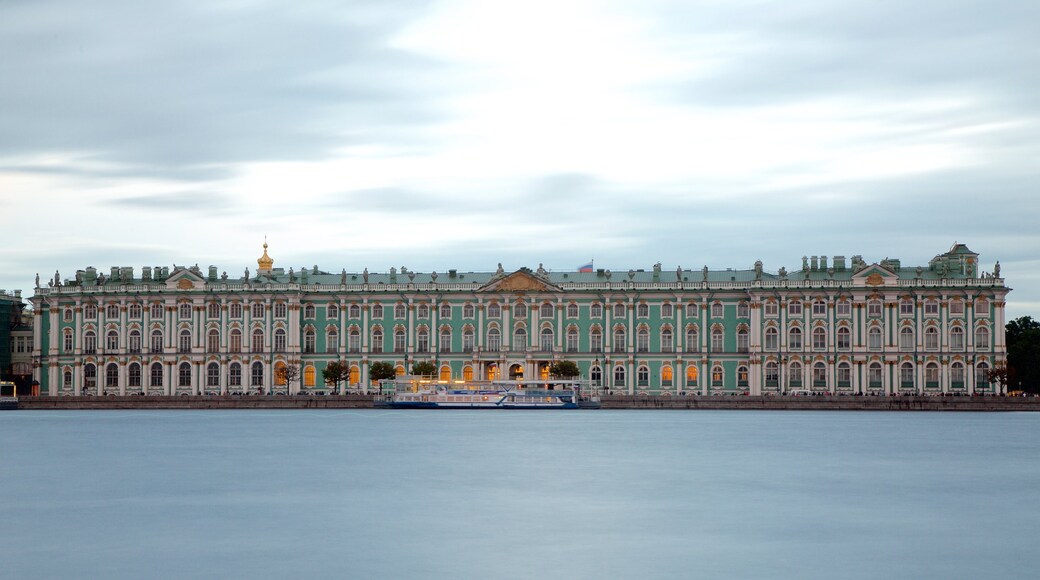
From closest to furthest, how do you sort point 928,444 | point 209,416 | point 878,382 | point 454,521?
point 454,521
point 928,444
point 209,416
point 878,382

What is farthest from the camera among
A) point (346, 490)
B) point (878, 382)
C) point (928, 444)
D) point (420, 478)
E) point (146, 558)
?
point (878, 382)

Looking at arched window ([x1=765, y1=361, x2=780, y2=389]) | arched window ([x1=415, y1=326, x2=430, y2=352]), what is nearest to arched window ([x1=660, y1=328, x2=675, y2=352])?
arched window ([x1=765, y1=361, x2=780, y2=389])

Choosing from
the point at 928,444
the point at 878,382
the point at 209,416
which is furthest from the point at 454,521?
the point at 878,382

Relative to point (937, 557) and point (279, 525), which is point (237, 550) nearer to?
point (279, 525)

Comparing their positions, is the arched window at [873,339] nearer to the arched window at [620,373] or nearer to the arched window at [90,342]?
the arched window at [620,373]

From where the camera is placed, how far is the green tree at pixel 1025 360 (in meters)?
101

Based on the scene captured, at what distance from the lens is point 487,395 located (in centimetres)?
9800

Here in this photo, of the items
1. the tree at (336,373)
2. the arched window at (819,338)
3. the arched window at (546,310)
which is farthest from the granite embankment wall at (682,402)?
the arched window at (546,310)

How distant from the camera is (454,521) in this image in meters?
31.9

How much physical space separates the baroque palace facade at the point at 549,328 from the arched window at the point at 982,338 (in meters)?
0.10

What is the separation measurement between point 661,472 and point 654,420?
36041mm

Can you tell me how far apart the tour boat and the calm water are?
33.9 metres

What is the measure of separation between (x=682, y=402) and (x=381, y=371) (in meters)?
21.0

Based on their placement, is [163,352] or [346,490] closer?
[346,490]
